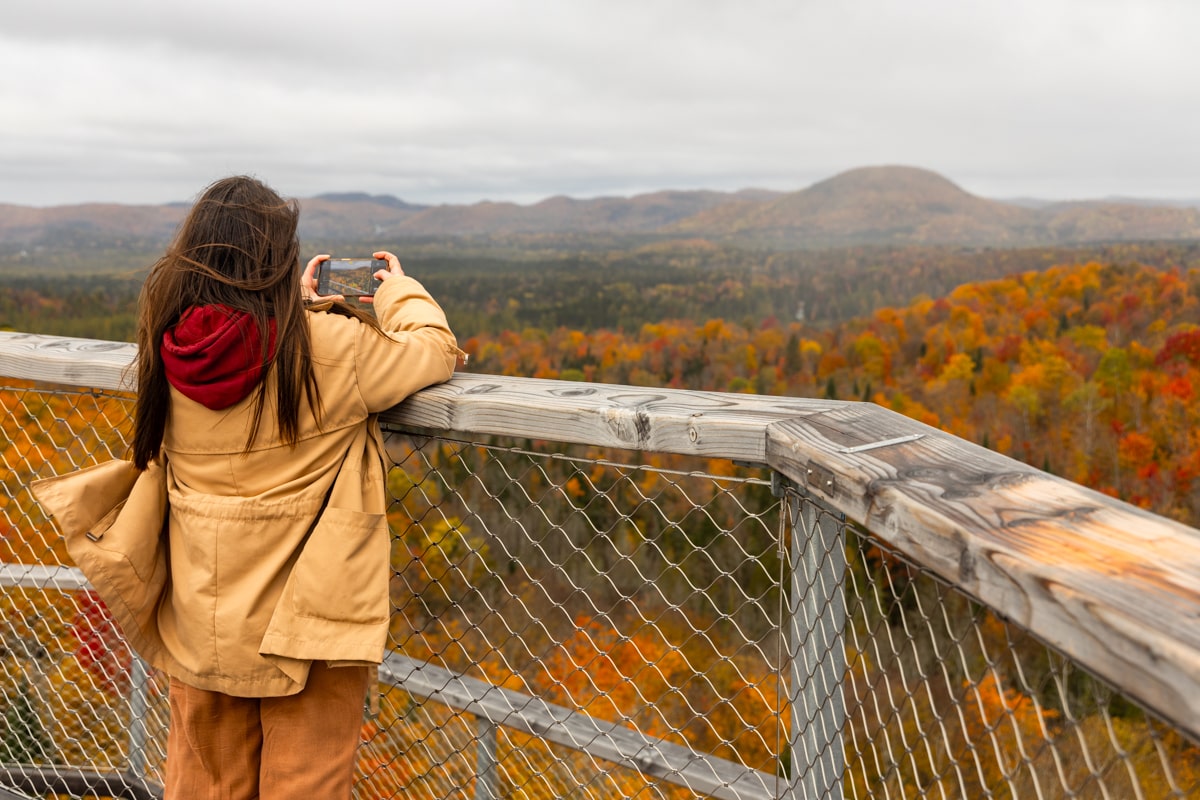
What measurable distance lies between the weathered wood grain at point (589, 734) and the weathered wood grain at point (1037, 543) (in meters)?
0.72

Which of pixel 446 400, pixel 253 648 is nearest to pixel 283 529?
pixel 253 648

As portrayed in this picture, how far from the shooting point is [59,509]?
1.68m

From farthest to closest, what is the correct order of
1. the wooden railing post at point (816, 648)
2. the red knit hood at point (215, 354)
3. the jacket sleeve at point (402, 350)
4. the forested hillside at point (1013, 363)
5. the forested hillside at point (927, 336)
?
the forested hillside at point (927, 336) < the forested hillside at point (1013, 363) < the jacket sleeve at point (402, 350) < the red knit hood at point (215, 354) < the wooden railing post at point (816, 648)

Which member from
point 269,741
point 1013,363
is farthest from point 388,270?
point 1013,363

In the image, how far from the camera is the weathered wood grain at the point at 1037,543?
0.73 m

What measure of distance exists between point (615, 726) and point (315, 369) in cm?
95

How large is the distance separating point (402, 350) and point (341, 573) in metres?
0.41

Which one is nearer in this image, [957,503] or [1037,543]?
[1037,543]

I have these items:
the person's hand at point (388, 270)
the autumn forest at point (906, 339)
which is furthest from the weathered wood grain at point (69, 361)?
the autumn forest at point (906, 339)

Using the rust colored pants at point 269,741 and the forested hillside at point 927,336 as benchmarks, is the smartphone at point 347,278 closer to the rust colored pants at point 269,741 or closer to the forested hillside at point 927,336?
the rust colored pants at point 269,741

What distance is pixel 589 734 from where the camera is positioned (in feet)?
6.77

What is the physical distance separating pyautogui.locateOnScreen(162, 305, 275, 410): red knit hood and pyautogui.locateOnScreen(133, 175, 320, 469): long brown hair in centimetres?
2

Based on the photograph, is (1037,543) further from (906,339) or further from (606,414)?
(906,339)

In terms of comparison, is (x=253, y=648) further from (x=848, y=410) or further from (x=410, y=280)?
(x=848, y=410)
